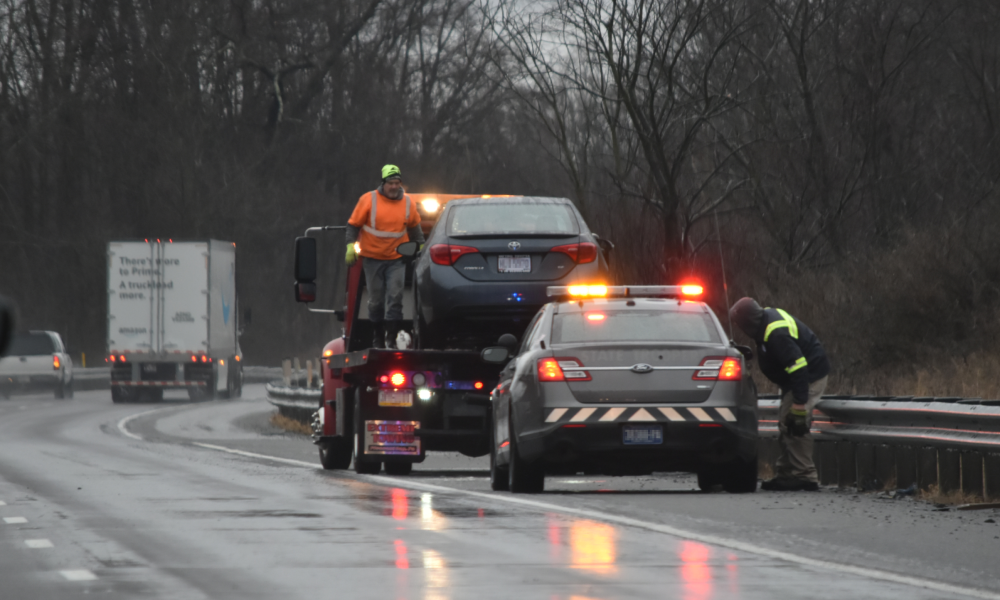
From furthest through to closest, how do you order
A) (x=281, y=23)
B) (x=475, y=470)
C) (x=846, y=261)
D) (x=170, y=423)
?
(x=281, y=23), (x=170, y=423), (x=846, y=261), (x=475, y=470)

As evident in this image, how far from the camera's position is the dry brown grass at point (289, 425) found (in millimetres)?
29484

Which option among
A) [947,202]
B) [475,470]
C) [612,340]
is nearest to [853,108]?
[947,202]

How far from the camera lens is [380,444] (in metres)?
17.3

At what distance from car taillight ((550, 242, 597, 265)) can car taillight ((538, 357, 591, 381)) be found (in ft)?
8.74

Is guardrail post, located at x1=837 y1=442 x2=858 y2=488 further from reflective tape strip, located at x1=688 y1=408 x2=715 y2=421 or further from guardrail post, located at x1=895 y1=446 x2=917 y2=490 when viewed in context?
reflective tape strip, located at x1=688 y1=408 x2=715 y2=421

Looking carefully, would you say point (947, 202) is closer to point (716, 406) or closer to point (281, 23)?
point (716, 406)

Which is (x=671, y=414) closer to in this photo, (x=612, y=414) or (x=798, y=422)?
(x=612, y=414)

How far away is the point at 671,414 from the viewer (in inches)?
532

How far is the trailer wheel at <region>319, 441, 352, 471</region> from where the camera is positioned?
18.8 metres

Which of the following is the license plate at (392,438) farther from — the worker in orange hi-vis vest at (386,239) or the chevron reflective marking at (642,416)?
the chevron reflective marking at (642,416)

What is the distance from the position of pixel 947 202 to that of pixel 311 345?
134 feet

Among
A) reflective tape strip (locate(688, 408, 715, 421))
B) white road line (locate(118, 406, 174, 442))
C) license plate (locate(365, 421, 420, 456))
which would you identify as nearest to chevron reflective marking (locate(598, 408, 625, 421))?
reflective tape strip (locate(688, 408, 715, 421))

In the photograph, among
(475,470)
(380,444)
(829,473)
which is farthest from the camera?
(475,470)

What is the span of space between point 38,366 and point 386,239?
2897cm
